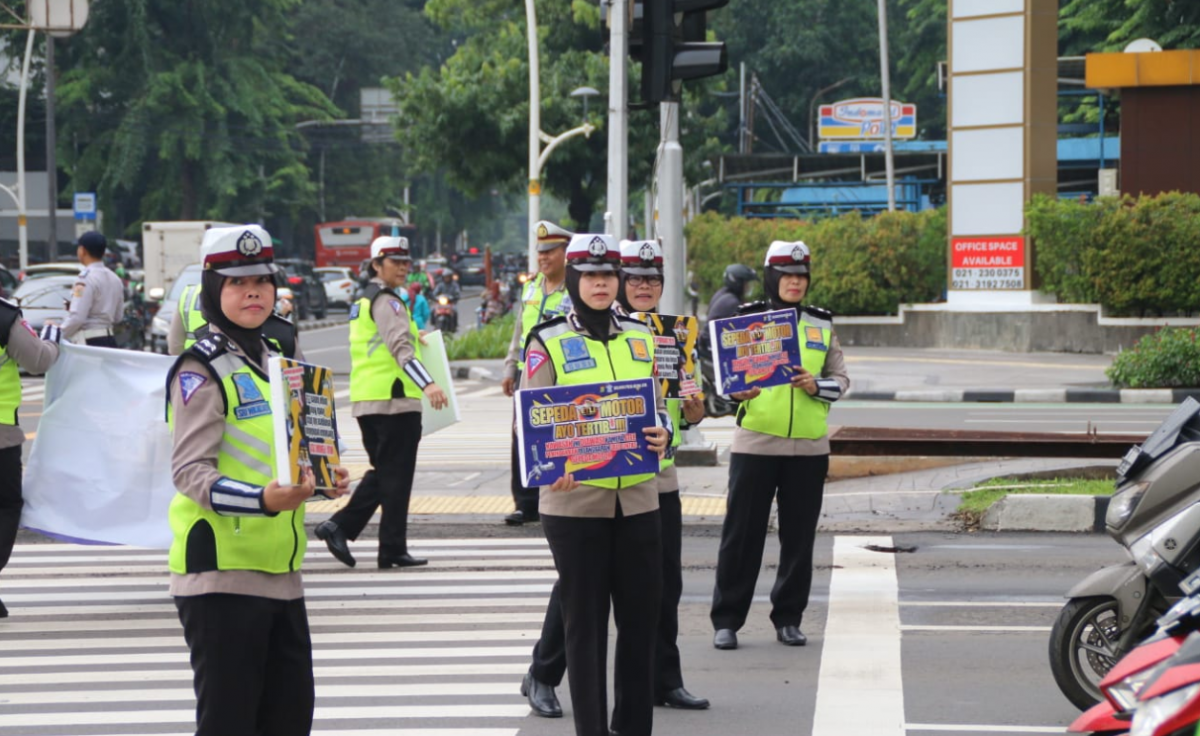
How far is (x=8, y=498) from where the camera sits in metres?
8.82

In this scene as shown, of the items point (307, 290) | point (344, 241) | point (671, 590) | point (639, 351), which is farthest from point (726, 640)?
point (344, 241)

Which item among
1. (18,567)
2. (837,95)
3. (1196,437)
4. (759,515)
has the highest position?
(837,95)

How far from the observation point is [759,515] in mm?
8031

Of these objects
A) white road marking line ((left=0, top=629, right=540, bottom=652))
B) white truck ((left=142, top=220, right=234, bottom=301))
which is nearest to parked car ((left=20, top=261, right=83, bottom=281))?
white truck ((left=142, top=220, right=234, bottom=301))

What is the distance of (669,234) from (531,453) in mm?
9203

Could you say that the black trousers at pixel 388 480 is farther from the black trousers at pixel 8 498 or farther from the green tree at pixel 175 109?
the green tree at pixel 175 109

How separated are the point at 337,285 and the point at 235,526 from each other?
167 ft

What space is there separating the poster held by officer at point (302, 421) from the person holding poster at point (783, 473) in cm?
350

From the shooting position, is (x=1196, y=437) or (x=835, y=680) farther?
(x=835, y=680)

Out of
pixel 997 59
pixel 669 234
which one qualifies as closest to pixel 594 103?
pixel 997 59

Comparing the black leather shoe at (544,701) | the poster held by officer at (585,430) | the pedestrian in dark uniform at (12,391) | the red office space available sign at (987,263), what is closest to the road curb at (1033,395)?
the red office space available sign at (987,263)

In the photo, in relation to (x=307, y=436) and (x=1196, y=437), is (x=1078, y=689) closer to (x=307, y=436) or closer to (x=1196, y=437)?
(x=1196, y=437)

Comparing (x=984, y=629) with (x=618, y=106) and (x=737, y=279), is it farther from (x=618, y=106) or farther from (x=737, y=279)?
(x=618, y=106)

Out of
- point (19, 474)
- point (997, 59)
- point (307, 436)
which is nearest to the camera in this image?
point (307, 436)
